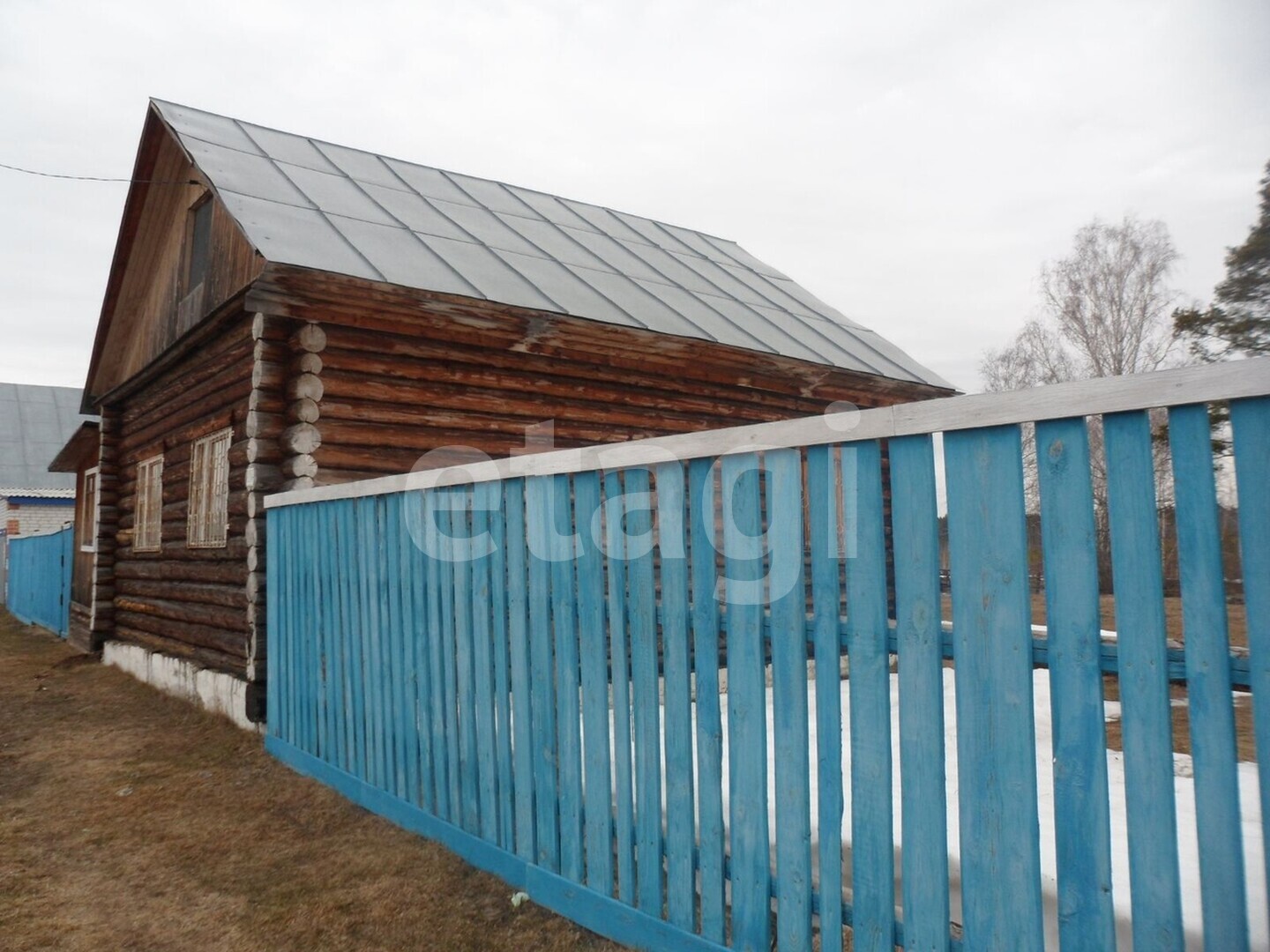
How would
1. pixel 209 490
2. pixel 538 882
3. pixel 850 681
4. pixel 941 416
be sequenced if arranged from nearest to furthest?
pixel 941 416 → pixel 850 681 → pixel 538 882 → pixel 209 490

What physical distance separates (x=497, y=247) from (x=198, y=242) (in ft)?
9.91

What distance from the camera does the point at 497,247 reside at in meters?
9.20

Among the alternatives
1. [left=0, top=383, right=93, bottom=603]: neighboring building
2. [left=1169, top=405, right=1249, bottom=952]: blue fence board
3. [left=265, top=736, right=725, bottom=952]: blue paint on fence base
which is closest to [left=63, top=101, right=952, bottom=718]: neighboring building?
[left=265, top=736, right=725, bottom=952]: blue paint on fence base

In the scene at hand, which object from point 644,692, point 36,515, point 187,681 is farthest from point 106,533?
point 36,515

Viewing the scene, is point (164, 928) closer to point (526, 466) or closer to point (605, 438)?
point (526, 466)

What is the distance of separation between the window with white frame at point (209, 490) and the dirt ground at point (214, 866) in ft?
6.66

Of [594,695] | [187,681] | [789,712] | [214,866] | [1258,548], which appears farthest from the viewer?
[187,681]

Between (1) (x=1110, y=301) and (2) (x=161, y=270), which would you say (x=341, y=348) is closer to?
(2) (x=161, y=270)

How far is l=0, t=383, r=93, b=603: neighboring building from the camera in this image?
25.4 m

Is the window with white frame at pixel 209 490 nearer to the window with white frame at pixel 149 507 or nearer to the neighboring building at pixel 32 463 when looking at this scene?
the window with white frame at pixel 149 507

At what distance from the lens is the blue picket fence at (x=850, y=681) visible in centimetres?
189

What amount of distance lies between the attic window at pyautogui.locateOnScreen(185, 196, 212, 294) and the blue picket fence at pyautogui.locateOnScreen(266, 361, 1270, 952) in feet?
18.7

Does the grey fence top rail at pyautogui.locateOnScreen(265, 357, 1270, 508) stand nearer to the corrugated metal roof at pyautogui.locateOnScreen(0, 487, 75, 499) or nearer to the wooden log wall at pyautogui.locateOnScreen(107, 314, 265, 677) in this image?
the wooden log wall at pyautogui.locateOnScreen(107, 314, 265, 677)

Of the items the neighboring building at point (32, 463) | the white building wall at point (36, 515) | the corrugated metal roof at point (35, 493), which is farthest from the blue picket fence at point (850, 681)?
the white building wall at point (36, 515)
